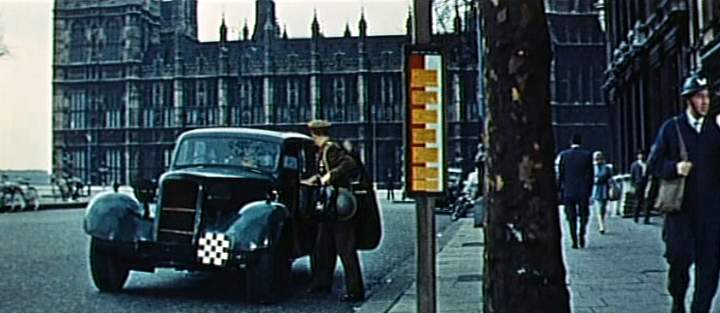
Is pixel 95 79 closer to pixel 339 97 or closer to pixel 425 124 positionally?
pixel 339 97

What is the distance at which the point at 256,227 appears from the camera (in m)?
10.5

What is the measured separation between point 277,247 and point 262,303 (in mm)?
542

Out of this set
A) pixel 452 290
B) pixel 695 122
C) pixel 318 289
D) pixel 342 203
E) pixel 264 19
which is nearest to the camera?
pixel 695 122

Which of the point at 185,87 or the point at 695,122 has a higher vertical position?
the point at 185,87

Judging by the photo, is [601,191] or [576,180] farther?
[601,191]

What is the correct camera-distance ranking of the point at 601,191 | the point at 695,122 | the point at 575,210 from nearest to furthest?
the point at 695,122 → the point at 575,210 → the point at 601,191

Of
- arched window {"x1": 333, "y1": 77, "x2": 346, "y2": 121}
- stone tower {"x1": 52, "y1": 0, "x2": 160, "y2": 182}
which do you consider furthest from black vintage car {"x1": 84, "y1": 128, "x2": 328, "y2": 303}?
stone tower {"x1": 52, "y1": 0, "x2": 160, "y2": 182}

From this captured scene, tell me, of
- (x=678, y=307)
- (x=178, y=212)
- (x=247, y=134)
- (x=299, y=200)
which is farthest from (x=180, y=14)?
(x=678, y=307)

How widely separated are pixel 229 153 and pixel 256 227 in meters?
1.92

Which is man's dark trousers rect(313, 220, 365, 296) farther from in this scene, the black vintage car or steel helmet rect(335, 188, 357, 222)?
the black vintage car

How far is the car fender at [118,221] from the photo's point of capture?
1110 cm

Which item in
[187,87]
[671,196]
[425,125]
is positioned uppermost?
[187,87]

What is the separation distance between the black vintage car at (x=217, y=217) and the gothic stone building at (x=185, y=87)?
87.2 meters

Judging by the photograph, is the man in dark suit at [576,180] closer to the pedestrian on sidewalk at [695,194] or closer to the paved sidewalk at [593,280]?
the paved sidewalk at [593,280]
